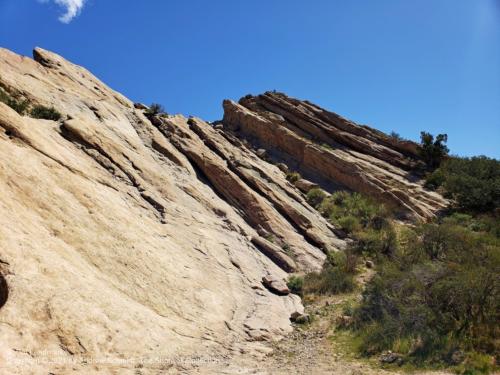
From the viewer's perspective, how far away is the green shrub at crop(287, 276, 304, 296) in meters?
17.0

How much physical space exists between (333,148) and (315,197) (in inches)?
344

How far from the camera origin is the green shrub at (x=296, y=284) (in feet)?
55.7

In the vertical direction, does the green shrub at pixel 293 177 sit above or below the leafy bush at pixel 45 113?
above

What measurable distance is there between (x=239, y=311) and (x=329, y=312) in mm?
3899

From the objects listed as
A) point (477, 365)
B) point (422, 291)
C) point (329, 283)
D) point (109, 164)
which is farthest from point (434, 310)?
point (109, 164)

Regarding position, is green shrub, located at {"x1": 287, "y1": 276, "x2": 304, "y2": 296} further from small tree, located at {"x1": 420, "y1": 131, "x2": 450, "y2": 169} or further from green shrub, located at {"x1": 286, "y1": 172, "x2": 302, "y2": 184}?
small tree, located at {"x1": 420, "y1": 131, "x2": 450, "y2": 169}

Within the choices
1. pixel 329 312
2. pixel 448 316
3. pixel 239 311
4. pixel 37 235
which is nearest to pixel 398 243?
pixel 329 312

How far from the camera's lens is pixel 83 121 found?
18.9m

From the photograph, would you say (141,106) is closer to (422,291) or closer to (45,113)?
(45,113)

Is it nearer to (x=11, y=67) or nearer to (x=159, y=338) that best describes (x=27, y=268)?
(x=159, y=338)

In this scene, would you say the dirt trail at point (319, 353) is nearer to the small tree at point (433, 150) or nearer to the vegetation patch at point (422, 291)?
the vegetation patch at point (422, 291)

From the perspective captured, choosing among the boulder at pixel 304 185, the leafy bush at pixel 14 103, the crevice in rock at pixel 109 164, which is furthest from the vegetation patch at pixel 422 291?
the leafy bush at pixel 14 103

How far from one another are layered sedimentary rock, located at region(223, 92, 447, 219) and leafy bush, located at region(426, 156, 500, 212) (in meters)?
1.33

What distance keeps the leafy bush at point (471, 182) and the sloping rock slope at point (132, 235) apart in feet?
6.46
